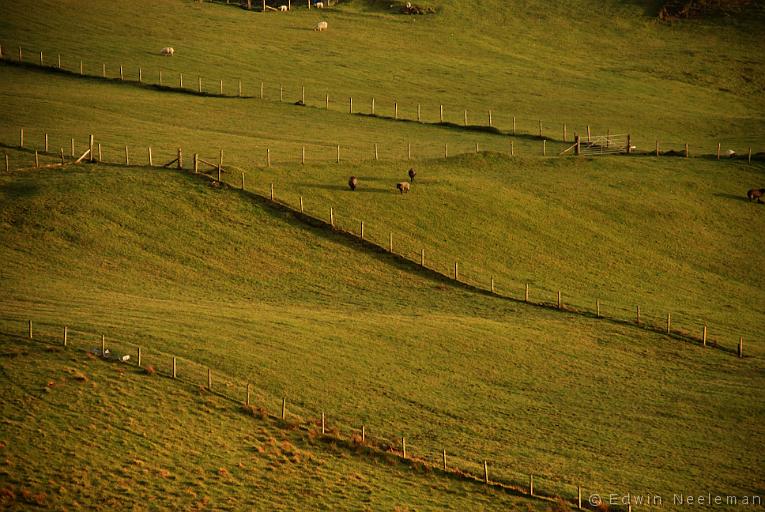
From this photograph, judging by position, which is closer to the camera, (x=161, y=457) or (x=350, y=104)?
(x=161, y=457)

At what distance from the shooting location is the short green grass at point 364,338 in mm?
38562

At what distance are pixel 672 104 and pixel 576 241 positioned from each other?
37.7 m

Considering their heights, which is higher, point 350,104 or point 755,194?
point 350,104

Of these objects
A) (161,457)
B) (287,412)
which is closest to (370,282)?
(287,412)

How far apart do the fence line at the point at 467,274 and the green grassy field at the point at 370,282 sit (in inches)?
9.2

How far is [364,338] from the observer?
45.4 m

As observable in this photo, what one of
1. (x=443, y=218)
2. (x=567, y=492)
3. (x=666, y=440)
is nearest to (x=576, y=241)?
(x=443, y=218)

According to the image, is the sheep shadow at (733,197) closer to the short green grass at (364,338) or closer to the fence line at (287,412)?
the short green grass at (364,338)

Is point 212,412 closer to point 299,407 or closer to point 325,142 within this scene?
point 299,407

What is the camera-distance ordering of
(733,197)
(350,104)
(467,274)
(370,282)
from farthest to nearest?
(350,104)
(733,197)
(467,274)
(370,282)

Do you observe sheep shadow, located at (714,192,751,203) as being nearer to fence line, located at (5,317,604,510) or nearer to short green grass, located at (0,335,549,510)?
fence line, located at (5,317,604,510)

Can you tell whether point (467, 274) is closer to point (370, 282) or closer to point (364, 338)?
point (370, 282)

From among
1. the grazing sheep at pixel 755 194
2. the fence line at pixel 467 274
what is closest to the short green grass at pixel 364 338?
the fence line at pixel 467 274

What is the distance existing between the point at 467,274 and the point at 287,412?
17.0 metres
